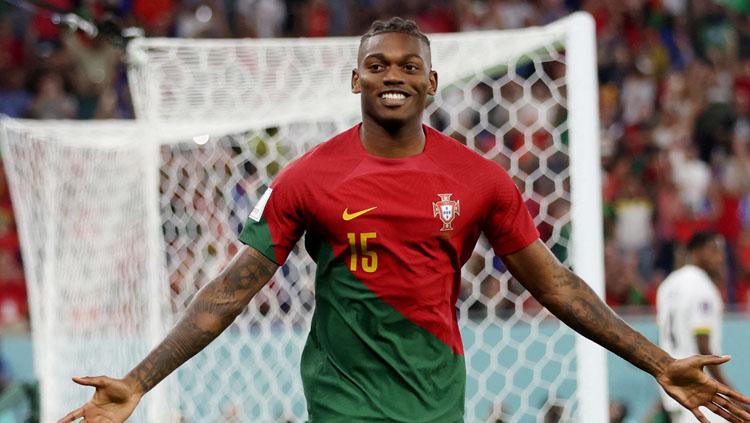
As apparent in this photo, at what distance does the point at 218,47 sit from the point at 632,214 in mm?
5322

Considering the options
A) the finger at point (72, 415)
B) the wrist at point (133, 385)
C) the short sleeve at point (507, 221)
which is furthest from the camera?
the short sleeve at point (507, 221)

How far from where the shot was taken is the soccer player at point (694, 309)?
6.51 m

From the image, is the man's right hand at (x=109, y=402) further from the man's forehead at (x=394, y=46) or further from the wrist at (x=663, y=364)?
the wrist at (x=663, y=364)

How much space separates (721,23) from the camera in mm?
12469

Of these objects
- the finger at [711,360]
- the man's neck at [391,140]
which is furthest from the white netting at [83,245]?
the finger at [711,360]

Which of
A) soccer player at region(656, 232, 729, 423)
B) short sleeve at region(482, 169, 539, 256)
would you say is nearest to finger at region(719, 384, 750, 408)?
short sleeve at region(482, 169, 539, 256)

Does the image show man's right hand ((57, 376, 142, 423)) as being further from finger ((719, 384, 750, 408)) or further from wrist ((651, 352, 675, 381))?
finger ((719, 384, 750, 408))

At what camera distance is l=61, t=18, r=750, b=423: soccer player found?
3.07 meters

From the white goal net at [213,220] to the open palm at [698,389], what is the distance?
7.38 feet

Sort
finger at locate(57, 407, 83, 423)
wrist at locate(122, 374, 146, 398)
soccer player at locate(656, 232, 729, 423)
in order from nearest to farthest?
finger at locate(57, 407, 83, 423), wrist at locate(122, 374, 146, 398), soccer player at locate(656, 232, 729, 423)

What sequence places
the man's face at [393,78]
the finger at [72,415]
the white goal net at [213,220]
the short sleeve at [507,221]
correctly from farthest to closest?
1. the white goal net at [213,220]
2. the short sleeve at [507,221]
3. the man's face at [393,78]
4. the finger at [72,415]

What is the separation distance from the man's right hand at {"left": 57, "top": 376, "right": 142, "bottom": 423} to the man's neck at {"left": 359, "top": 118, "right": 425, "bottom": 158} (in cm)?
83

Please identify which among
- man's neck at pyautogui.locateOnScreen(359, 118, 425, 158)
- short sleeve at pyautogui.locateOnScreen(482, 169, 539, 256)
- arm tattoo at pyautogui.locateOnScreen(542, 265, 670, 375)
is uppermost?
man's neck at pyautogui.locateOnScreen(359, 118, 425, 158)

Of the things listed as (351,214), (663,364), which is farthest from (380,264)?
(663,364)
